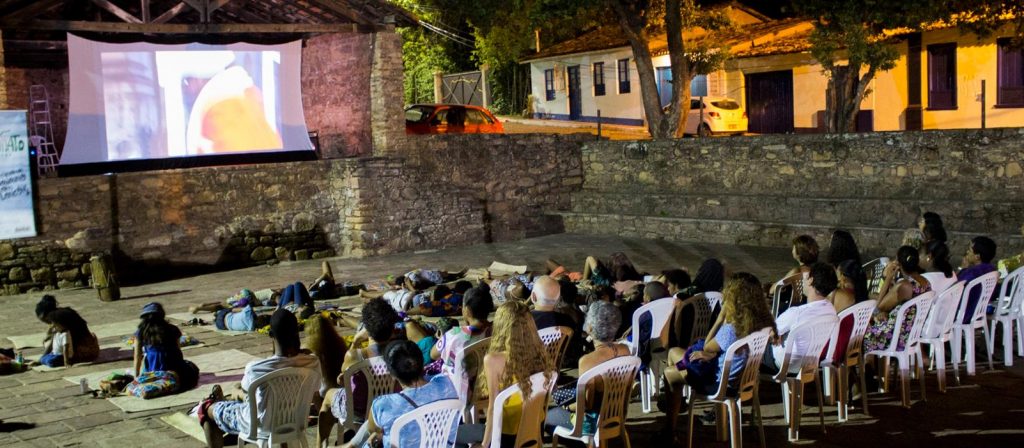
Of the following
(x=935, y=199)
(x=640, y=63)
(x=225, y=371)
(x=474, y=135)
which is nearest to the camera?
(x=225, y=371)

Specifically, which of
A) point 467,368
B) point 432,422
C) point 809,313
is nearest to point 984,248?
point 809,313

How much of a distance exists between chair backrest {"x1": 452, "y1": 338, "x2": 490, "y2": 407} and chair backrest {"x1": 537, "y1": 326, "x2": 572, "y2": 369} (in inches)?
18.5

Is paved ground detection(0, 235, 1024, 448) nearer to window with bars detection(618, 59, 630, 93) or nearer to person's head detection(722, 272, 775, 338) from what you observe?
person's head detection(722, 272, 775, 338)

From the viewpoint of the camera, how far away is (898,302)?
7.08m

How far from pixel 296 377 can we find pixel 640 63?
14.8m

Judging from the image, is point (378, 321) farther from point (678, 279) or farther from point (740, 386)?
point (678, 279)

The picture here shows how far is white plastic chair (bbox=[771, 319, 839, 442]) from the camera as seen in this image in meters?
6.19

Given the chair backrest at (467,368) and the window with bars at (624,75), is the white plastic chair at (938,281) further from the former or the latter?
the window with bars at (624,75)

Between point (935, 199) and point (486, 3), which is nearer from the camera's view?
point (935, 199)

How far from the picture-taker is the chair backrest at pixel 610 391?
5270 millimetres

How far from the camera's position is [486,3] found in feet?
75.9

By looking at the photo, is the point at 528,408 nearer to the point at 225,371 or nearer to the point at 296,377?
the point at 296,377

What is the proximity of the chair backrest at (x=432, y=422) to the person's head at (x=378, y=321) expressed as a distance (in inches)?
44.2

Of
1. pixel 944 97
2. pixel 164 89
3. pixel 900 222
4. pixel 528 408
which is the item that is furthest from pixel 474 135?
pixel 528 408
